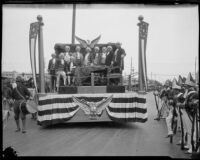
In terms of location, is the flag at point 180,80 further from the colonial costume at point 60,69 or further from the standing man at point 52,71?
the standing man at point 52,71

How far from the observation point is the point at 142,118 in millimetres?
6289

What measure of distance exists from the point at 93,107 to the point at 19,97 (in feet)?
4.62

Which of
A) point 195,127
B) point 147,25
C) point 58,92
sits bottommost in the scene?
point 195,127

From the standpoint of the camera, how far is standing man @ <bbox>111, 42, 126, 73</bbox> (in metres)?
6.20

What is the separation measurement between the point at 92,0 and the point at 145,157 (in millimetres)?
2701

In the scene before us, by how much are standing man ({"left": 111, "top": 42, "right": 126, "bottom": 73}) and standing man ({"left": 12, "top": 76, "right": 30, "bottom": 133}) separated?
1.81m

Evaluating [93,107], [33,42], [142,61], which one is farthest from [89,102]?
[33,42]

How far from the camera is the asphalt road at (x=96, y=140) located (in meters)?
5.68

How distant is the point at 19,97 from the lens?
621 cm

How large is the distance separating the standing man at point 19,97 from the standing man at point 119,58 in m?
1.81

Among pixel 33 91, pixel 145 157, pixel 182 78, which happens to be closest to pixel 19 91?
pixel 33 91

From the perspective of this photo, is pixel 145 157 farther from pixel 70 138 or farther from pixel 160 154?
pixel 70 138

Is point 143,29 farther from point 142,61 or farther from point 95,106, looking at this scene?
point 95,106

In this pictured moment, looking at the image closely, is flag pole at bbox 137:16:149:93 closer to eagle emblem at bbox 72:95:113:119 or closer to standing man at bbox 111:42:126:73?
standing man at bbox 111:42:126:73
